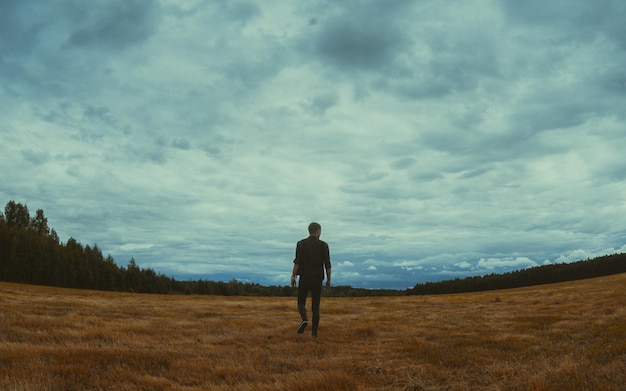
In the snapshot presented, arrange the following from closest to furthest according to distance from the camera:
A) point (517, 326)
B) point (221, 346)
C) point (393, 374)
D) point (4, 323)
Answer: point (393, 374) → point (221, 346) → point (4, 323) → point (517, 326)

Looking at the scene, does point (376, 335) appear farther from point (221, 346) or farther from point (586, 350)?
point (586, 350)

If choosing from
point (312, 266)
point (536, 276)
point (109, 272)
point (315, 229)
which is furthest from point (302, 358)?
point (109, 272)

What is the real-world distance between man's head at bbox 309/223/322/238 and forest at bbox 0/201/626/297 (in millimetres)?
81883

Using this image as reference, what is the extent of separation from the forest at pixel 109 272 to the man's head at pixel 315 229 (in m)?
81.9

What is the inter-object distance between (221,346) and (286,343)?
66.5 inches

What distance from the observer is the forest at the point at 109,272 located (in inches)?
3588

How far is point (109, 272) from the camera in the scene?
106875 mm

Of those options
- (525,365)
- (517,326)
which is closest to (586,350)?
(525,365)

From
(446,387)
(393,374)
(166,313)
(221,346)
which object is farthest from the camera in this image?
(166,313)

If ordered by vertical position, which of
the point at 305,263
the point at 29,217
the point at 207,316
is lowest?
the point at 207,316

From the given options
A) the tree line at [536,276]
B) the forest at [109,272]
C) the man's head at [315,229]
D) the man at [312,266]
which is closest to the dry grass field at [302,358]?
the man at [312,266]

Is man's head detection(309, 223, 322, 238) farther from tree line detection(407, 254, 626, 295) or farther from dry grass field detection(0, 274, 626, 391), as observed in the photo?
tree line detection(407, 254, 626, 295)

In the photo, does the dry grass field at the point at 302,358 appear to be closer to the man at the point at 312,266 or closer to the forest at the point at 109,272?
the man at the point at 312,266

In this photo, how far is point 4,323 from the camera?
12.4 meters
